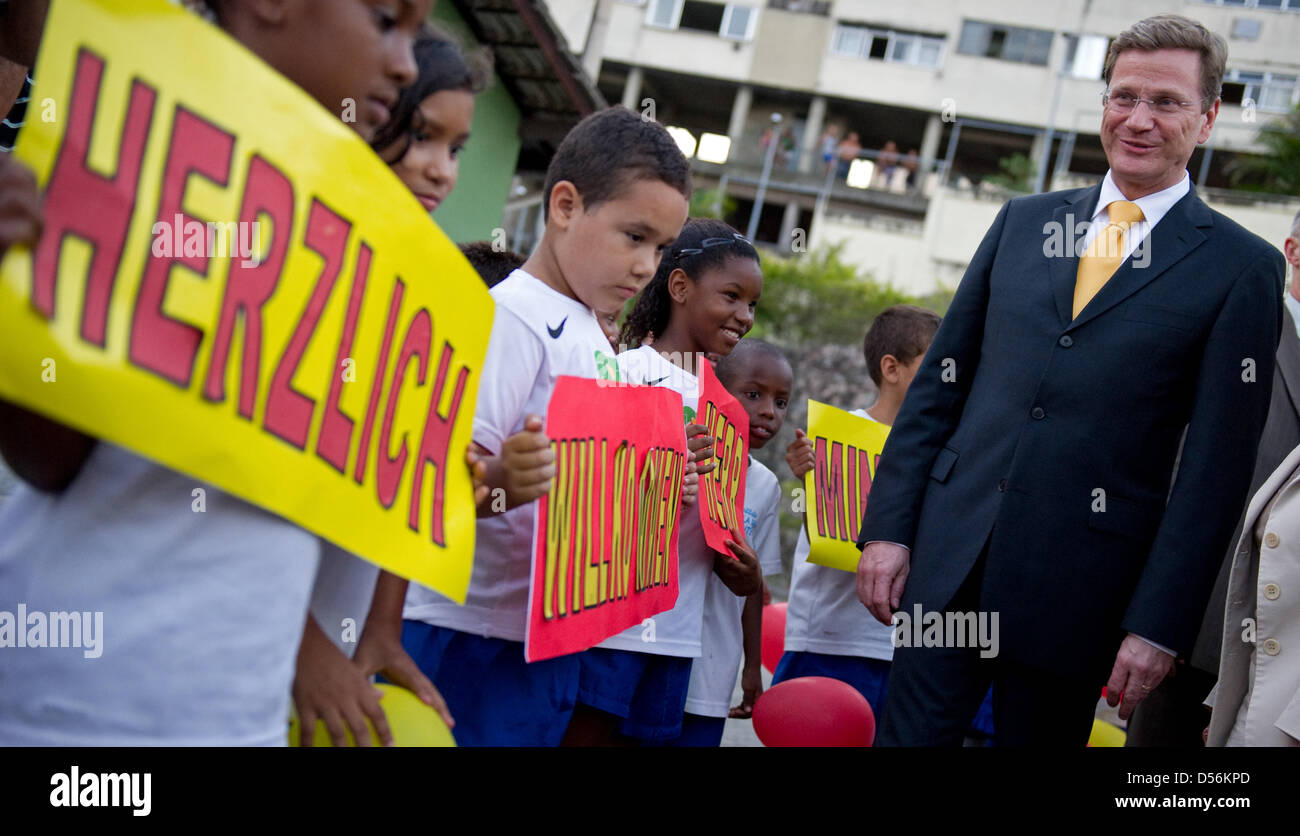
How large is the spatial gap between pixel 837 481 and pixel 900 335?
3.07 feet

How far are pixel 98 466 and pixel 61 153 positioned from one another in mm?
355

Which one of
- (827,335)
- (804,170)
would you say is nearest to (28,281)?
(827,335)

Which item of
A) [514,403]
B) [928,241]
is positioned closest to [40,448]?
[514,403]

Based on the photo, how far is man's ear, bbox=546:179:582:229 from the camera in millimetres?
2594

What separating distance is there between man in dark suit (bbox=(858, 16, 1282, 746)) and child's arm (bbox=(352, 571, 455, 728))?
52.4 inches

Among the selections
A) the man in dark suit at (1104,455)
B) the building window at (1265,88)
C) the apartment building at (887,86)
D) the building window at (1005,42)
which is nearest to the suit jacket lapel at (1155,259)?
the man in dark suit at (1104,455)

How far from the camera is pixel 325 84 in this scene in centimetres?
155

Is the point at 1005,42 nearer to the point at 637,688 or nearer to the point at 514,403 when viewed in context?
the point at 637,688

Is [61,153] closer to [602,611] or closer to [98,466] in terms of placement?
[98,466]

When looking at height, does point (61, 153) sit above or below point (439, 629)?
above

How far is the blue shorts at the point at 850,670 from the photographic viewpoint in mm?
4160

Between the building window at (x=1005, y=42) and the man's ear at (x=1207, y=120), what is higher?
the building window at (x=1005, y=42)

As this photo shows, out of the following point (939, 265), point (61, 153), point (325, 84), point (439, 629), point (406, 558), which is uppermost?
point (939, 265)

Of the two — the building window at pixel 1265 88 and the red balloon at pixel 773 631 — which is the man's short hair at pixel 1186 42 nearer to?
the red balloon at pixel 773 631
